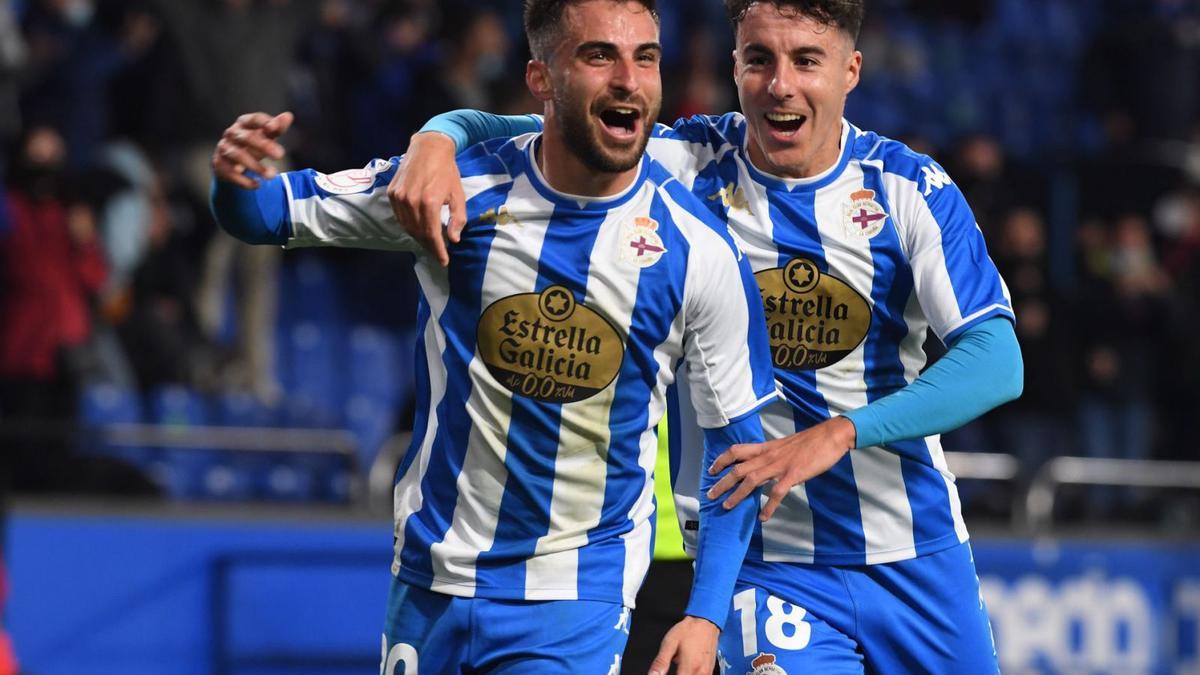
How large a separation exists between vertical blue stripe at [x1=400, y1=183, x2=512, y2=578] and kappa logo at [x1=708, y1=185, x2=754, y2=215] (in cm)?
77

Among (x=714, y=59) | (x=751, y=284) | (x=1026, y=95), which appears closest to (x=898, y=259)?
(x=751, y=284)

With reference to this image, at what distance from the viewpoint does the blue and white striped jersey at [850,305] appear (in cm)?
469

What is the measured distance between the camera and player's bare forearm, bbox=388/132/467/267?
408 centimetres

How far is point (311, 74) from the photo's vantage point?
449 inches

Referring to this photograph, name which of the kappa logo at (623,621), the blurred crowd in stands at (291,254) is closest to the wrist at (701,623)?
the kappa logo at (623,621)

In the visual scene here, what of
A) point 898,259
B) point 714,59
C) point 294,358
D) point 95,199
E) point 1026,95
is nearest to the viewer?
point 898,259

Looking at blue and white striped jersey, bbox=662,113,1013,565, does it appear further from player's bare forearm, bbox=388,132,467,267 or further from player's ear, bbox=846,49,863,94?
player's bare forearm, bbox=388,132,467,267

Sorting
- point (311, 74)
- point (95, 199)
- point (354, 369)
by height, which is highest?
point (311, 74)

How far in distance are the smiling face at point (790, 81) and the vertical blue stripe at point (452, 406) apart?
0.85 metres

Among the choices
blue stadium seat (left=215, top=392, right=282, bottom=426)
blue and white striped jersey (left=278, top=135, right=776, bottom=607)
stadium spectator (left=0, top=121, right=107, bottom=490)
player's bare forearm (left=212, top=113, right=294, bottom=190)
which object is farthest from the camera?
blue stadium seat (left=215, top=392, right=282, bottom=426)

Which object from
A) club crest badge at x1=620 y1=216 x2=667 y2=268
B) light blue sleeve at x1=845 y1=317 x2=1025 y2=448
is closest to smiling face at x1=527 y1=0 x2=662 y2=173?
club crest badge at x1=620 y1=216 x2=667 y2=268

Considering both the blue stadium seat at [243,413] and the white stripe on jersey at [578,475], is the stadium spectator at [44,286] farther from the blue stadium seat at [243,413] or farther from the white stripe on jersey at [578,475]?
the white stripe on jersey at [578,475]

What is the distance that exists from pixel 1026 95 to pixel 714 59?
3930 mm

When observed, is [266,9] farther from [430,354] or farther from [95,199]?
[430,354]
